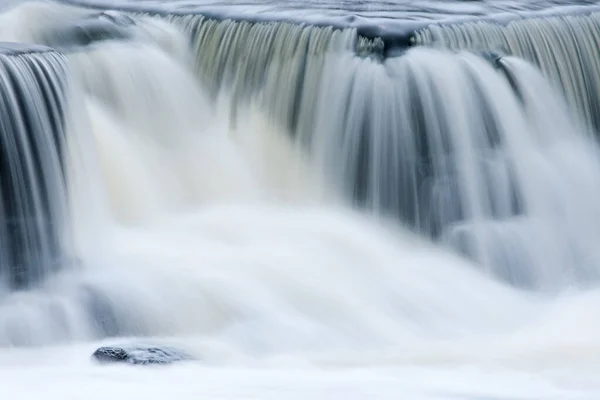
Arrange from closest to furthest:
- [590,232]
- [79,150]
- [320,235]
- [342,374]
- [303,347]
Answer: [342,374], [303,347], [79,150], [320,235], [590,232]

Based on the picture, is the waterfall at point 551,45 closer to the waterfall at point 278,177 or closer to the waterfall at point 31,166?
the waterfall at point 278,177

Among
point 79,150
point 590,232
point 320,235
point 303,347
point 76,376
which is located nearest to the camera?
point 76,376

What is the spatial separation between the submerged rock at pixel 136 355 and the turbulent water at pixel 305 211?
95 mm

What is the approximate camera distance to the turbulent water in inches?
301

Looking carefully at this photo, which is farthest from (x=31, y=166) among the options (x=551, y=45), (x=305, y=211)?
(x=551, y=45)

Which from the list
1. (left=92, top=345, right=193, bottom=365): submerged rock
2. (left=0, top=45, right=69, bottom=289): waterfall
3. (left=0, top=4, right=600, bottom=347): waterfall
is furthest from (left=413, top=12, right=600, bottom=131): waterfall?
(left=92, top=345, right=193, bottom=365): submerged rock

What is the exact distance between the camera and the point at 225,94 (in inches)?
414

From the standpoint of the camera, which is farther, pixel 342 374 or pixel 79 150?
pixel 79 150

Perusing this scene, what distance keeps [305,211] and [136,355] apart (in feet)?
9.80

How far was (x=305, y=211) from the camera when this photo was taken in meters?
9.77

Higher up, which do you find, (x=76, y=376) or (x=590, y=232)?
(x=590, y=232)

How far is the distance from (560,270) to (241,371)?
10.6 feet

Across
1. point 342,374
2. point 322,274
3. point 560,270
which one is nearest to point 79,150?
point 322,274

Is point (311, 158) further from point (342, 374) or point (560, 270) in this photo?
point (342, 374)
